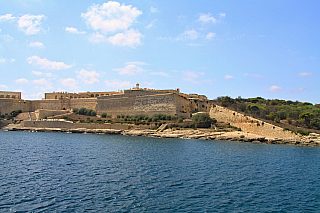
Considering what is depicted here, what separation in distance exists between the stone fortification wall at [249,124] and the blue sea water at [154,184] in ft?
40.2

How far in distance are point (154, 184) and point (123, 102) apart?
37.5 m

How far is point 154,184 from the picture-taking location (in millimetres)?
10734

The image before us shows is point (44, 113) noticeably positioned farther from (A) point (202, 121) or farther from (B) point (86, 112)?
(A) point (202, 121)

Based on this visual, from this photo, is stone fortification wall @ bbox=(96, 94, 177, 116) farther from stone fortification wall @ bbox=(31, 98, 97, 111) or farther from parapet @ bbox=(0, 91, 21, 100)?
parapet @ bbox=(0, 91, 21, 100)

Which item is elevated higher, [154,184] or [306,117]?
[306,117]

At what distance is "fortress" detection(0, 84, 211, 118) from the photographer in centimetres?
4203

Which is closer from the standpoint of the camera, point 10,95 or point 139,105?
Result: point 139,105

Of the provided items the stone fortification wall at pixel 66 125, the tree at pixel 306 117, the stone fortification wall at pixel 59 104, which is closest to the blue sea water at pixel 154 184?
the tree at pixel 306 117

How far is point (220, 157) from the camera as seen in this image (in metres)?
17.5

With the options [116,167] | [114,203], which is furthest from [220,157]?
[114,203]

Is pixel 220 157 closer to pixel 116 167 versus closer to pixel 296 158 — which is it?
pixel 296 158

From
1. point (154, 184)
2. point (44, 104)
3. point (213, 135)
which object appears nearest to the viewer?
point (154, 184)

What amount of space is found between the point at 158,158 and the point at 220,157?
13.9ft

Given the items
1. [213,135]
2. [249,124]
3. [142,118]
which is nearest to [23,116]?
[142,118]
